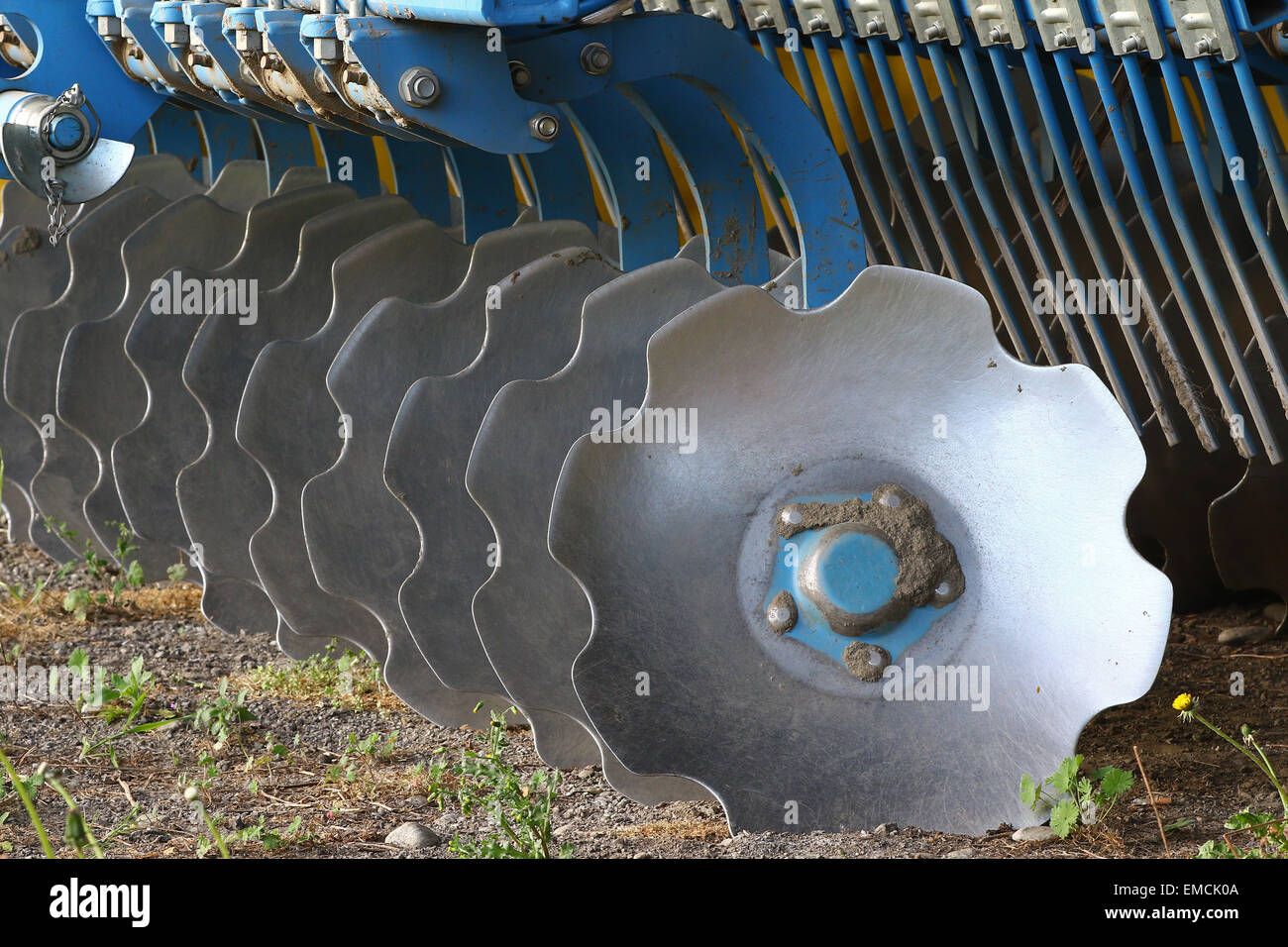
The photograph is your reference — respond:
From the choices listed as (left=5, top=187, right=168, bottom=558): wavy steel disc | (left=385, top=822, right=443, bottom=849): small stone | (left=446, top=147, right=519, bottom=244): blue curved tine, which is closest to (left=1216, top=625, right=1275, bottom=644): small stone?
(left=446, top=147, right=519, bottom=244): blue curved tine

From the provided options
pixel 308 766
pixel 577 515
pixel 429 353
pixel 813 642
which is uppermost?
pixel 429 353

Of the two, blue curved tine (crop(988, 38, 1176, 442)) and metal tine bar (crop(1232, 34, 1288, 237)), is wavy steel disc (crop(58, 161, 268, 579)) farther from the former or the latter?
metal tine bar (crop(1232, 34, 1288, 237))

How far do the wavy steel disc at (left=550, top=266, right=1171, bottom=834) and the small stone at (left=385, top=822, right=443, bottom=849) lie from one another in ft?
1.23

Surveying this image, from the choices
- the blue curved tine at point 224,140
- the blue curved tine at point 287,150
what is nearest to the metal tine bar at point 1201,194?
the blue curved tine at point 287,150

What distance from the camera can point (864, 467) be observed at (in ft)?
8.30

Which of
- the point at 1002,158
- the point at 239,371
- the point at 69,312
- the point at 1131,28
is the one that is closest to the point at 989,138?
the point at 1002,158

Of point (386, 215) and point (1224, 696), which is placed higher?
point (386, 215)

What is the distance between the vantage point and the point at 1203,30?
2.69 meters

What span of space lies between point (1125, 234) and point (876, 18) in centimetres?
68

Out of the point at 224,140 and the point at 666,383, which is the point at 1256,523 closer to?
the point at 666,383

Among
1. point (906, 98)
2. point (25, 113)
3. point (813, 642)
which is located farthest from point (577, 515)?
point (906, 98)

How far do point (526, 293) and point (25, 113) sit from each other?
1000 millimetres

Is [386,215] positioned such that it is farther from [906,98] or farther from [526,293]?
[906,98]

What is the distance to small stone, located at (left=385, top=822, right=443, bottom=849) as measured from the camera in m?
2.52
